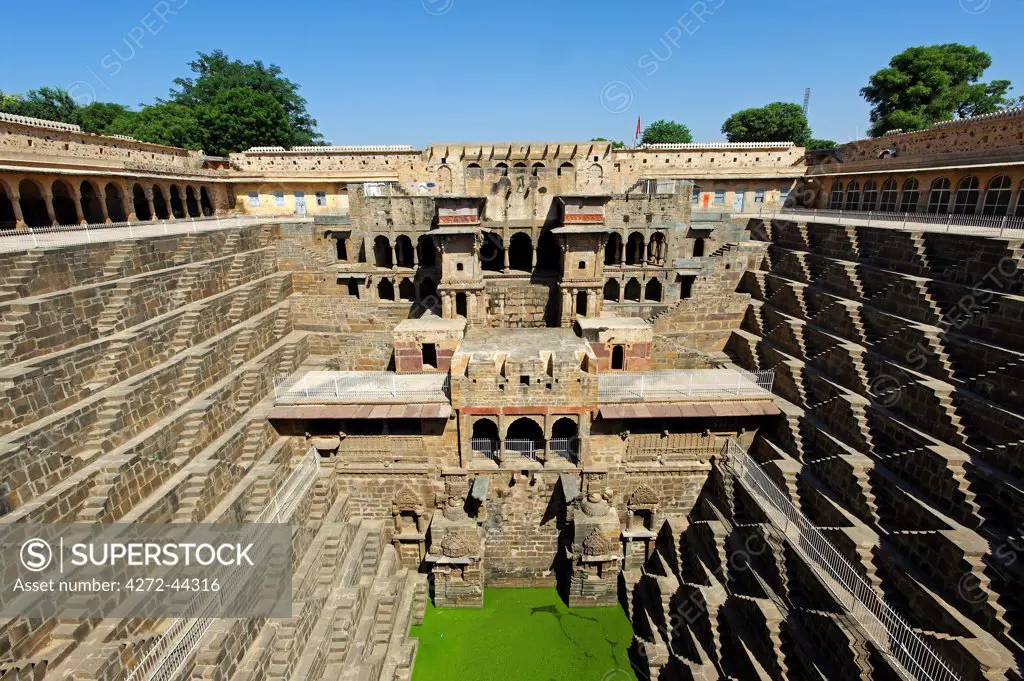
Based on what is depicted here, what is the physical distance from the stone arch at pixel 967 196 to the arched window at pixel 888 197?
4.16 m

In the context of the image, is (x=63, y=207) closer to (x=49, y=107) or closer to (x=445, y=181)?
(x=445, y=181)

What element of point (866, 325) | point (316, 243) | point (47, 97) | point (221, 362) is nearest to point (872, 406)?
point (866, 325)

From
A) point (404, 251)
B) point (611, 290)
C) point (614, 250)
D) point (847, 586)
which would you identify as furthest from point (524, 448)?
point (404, 251)

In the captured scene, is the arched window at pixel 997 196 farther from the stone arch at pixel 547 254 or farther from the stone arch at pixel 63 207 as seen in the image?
the stone arch at pixel 63 207

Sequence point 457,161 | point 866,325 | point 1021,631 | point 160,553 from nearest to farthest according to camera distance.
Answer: point 1021,631 → point 160,553 → point 866,325 → point 457,161

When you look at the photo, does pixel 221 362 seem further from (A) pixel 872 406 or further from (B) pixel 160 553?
(A) pixel 872 406

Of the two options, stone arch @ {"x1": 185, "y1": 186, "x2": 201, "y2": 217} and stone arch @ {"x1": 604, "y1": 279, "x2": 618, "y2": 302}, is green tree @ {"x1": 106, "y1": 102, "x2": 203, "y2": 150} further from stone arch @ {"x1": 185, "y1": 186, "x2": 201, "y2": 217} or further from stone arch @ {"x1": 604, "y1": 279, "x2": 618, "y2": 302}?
stone arch @ {"x1": 604, "y1": 279, "x2": 618, "y2": 302}

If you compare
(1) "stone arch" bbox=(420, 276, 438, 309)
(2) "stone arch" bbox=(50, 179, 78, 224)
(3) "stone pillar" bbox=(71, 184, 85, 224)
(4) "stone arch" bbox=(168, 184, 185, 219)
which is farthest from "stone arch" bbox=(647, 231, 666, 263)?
(4) "stone arch" bbox=(168, 184, 185, 219)

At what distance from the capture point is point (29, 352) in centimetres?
1223

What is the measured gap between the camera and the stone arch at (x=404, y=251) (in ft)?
86.1

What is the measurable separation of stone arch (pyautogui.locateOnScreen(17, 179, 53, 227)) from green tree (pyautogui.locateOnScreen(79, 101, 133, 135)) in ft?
134

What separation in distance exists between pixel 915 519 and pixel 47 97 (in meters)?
88.8

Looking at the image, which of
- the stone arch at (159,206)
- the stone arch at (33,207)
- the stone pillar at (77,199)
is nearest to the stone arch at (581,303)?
the stone pillar at (77,199)

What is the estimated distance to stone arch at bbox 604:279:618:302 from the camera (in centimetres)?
2623
